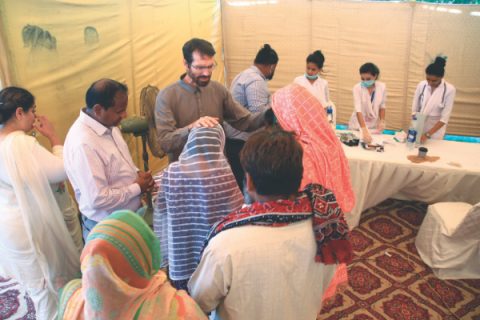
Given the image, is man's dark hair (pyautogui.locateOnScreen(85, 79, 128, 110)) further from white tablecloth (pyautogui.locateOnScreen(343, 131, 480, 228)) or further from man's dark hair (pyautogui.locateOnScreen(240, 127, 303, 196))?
white tablecloth (pyautogui.locateOnScreen(343, 131, 480, 228))

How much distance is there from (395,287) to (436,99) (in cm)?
192

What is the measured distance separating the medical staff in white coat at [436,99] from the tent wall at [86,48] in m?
2.82

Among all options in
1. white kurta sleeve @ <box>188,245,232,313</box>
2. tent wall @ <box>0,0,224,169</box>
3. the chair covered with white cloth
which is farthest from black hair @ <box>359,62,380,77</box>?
white kurta sleeve @ <box>188,245,232,313</box>

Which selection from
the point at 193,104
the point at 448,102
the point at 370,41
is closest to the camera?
the point at 193,104

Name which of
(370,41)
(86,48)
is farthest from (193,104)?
(370,41)

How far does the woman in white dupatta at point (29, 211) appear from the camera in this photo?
162 centimetres

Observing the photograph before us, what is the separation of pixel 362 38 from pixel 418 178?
2.91m

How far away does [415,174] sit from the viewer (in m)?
2.79

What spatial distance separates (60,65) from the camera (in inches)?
101

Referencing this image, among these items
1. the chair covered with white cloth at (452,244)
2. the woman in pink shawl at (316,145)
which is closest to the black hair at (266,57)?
the woman in pink shawl at (316,145)

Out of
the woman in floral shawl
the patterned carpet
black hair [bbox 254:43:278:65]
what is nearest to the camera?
the woman in floral shawl

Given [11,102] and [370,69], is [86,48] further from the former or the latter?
[370,69]

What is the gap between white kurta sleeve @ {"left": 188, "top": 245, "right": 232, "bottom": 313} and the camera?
3.18 feet

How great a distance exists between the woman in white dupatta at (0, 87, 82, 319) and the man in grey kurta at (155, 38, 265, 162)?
2.03ft
